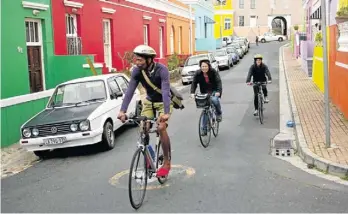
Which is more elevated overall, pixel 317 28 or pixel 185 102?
pixel 317 28

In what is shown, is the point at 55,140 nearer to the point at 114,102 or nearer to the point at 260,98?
the point at 114,102

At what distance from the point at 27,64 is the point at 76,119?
4.28 metres

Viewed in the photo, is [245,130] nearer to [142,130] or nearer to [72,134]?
[72,134]

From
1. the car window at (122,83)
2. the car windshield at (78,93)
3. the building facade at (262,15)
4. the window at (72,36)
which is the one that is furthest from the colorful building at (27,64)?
the building facade at (262,15)

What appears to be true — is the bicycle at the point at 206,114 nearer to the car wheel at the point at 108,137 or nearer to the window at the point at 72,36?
the car wheel at the point at 108,137

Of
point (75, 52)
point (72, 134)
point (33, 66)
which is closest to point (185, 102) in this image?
point (75, 52)

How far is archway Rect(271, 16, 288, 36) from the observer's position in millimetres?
74125

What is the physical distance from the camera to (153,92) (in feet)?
21.3

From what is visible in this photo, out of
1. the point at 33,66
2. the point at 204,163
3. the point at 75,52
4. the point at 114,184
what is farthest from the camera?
the point at 75,52

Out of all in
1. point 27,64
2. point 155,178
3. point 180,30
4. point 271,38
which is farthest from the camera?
point 271,38

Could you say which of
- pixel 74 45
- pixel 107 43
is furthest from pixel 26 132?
pixel 107 43

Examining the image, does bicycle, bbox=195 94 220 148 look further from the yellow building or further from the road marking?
the yellow building

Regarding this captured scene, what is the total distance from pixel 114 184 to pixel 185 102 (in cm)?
966

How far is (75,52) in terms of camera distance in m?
15.9
